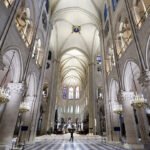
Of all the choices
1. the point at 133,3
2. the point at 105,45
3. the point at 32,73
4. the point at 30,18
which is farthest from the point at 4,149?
the point at 105,45

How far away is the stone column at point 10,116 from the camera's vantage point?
23.4 ft

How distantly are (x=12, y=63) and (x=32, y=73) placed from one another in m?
2.35

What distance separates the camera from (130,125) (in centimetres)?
918

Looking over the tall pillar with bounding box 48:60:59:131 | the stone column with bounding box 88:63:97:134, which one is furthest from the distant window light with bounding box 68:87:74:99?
the tall pillar with bounding box 48:60:59:131

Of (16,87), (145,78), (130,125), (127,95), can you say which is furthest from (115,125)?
(16,87)

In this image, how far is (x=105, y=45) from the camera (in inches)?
612

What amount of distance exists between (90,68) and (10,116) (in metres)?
19.4

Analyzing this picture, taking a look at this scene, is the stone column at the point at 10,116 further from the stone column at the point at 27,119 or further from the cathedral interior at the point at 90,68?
the stone column at the point at 27,119

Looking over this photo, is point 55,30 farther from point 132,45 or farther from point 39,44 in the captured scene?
point 132,45

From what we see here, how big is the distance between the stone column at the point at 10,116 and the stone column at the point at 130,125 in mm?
7038

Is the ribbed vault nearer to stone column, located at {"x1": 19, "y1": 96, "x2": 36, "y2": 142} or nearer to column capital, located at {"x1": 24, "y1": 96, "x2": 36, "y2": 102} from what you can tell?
column capital, located at {"x1": 24, "y1": 96, "x2": 36, "y2": 102}

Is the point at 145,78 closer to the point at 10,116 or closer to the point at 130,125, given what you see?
the point at 130,125

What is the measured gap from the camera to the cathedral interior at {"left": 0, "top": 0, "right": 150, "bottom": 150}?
7.46 m

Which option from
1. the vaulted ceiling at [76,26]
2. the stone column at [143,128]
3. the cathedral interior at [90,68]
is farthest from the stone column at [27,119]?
the vaulted ceiling at [76,26]
